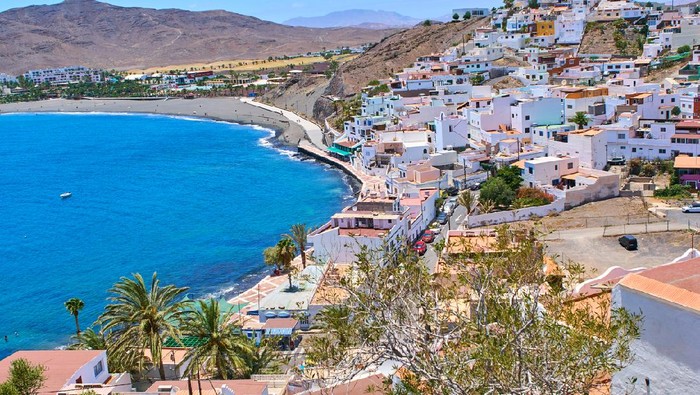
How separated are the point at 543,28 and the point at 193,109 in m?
60.0

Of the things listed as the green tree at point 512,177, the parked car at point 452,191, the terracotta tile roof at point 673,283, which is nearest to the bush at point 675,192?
the green tree at point 512,177

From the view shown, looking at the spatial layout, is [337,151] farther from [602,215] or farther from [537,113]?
[602,215]

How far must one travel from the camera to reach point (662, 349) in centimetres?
1154

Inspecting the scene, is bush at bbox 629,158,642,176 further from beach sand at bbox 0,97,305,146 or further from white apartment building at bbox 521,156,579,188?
beach sand at bbox 0,97,305,146

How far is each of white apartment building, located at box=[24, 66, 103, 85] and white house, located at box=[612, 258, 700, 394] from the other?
169939 millimetres

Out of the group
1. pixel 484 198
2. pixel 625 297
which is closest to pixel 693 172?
pixel 484 198

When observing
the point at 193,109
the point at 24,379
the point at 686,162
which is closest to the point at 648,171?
the point at 686,162

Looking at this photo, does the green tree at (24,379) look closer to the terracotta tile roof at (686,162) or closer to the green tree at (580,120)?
the terracotta tile roof at (686,162)

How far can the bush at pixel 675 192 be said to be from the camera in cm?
3562

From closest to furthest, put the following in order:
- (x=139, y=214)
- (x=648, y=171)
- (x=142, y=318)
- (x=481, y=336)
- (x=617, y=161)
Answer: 1. (x=481, y=336)
2. (x=142, y=318)
3. (x=648, y=171)
4. (x=617, y=161)
5. (x=139, y=214)

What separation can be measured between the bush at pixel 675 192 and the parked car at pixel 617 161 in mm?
5266

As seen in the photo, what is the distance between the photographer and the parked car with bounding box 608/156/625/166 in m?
41.6

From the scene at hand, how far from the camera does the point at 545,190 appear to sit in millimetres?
37750

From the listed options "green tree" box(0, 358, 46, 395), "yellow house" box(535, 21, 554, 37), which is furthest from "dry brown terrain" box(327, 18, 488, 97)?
"green tree" box(0, 358, 46, 395)
